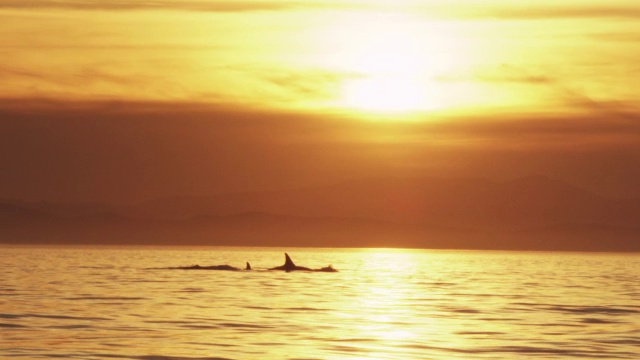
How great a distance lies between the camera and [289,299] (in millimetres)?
64188

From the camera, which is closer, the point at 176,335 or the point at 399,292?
the point at 176,335

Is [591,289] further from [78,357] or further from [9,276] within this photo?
[78,357]

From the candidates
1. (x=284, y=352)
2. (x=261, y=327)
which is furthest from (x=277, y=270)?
(x=284, y=352)

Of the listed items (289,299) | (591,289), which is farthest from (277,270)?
(289,299)

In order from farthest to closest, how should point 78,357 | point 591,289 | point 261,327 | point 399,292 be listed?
point 591,289
point 399,292
point 261,327
point 78,357

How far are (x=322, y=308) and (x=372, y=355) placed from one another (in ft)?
63.1

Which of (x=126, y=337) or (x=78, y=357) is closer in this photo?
(x=78, y=357)

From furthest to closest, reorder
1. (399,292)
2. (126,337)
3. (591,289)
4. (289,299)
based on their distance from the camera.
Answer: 1. (591,289)
2. (399,292)
3. (289,299)
4. (126,337)

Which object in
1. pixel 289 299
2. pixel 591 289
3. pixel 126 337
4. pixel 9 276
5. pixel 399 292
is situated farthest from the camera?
pixel 9 276

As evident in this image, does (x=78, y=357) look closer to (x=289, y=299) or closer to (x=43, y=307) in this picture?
(x=43, y=307)

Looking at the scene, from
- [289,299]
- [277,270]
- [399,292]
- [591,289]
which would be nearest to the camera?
[289,299]

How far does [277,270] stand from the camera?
108m

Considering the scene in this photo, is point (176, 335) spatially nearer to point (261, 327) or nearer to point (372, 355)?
point (261, 327)

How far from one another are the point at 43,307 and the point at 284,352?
1969 centimetres
